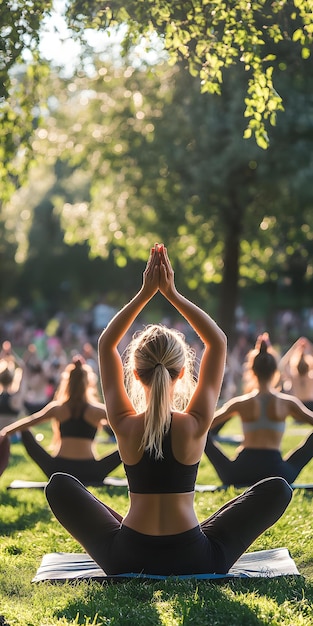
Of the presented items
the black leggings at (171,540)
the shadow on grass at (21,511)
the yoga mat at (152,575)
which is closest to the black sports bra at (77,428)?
the shadow on grass at (21,511)

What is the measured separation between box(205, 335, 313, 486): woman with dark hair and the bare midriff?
10.3 feet

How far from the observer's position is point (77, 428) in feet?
29.3

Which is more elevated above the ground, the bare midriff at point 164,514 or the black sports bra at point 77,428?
the bare midriff at point 164,514

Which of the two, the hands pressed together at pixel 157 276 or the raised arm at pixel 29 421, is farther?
the raised arm at pixel 29 421

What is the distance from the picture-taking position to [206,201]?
20141 millimetres

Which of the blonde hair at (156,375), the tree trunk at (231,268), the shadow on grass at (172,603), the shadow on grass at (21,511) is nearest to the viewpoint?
the shadow on grass at (172,603)

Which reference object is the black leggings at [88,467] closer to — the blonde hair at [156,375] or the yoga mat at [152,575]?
the yoga mat at [152,575]

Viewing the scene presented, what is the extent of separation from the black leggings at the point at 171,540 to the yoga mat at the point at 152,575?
0.16ft

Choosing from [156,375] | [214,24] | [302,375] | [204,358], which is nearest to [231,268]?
Answer: [302,375]

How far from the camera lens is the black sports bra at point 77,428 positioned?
351 inches

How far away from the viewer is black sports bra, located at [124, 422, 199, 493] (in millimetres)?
4840

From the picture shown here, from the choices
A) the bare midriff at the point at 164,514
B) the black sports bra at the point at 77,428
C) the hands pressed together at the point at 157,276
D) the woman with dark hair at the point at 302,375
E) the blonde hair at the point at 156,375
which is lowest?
the woman with dark hair at the point at 302,375

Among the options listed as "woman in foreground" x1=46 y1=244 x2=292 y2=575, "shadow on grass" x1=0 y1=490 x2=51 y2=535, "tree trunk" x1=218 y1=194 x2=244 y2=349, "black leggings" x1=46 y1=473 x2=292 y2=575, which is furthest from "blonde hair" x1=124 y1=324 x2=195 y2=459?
"tree trunk" x1=218 y1=194 x2=244 y2=349

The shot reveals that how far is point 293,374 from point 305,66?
4515 mm
